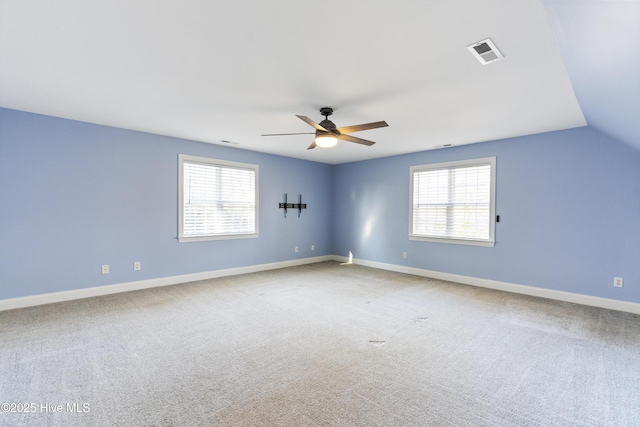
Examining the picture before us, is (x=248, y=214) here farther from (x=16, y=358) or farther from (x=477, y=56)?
(x=477, y=56)

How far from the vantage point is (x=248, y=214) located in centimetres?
596

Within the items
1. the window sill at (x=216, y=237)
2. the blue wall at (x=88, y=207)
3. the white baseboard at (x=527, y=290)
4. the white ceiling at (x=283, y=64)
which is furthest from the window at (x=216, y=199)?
the white baseboard at (x=527, y=290)

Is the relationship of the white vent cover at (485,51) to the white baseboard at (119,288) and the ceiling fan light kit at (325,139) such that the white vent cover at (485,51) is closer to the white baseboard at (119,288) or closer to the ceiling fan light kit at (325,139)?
the ceiling fan light kit at (325,139)

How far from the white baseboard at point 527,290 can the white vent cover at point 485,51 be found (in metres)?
3.74

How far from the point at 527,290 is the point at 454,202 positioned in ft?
5.95

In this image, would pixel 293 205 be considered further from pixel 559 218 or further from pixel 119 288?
pixel 559 218

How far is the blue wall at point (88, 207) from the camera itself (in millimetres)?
3682

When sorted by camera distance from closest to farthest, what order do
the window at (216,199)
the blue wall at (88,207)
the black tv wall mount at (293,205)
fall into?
1. the blue wall at (88,207)
2. the window at (216,199)
3. the black tv wall mount at (293,205)

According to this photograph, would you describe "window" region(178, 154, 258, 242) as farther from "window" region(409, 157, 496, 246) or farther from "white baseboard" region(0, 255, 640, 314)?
"window" region(409, 157, 496, 246)

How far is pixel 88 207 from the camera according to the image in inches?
164

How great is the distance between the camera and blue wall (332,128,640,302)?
381cm

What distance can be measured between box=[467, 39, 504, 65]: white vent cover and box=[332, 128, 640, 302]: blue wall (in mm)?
2885

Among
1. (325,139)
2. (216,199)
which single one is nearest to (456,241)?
(325,139)

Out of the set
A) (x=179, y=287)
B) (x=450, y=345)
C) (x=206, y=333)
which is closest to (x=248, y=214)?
(x=179, y=287)
